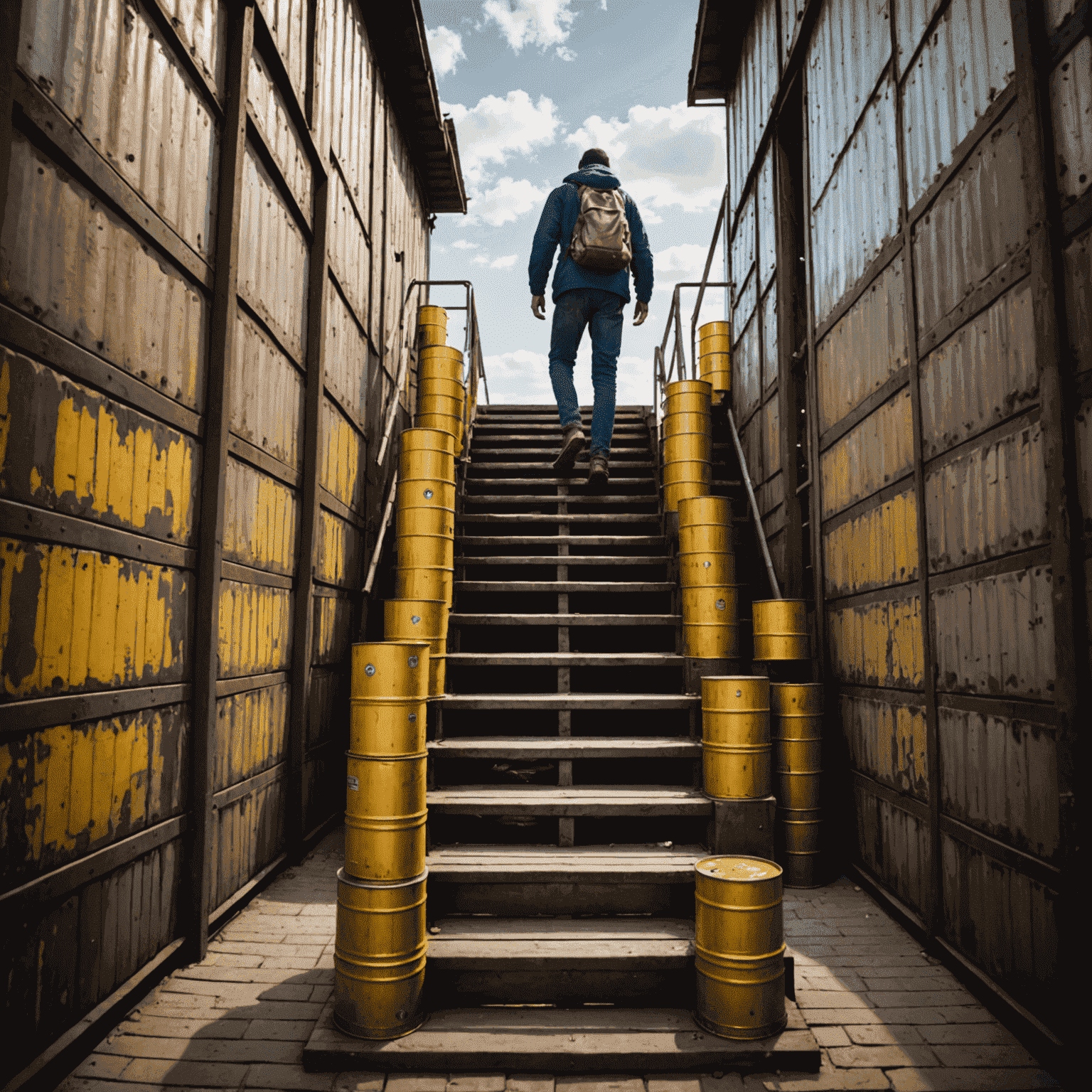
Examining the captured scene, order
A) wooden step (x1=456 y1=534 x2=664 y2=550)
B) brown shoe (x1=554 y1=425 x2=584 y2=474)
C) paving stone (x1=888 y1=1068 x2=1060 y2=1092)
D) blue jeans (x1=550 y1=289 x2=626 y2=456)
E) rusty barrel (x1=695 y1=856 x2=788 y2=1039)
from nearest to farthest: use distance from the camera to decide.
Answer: paving stone (x1=888 y1=1068 x2=1060 y2=1092), rusty barrel (x1=695 y1=856 x2=788 y2=1039), wooden step (x1=456 y1=534 x2=664 y2=550), blue jeans (x1=550 y1=289 x2=626 y2=456), brown shoe (x1=554 y1=425 x2=584 y2=474)

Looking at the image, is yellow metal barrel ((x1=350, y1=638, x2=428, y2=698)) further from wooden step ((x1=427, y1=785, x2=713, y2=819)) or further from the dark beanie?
the dark beanie

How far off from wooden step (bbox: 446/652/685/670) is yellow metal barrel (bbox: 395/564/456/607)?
406mm

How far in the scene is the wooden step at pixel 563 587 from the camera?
16.5ft

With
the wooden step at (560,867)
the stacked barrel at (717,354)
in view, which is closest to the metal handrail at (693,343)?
the stacked barrel at (717,354)

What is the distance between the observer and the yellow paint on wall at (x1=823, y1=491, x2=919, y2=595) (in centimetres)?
366

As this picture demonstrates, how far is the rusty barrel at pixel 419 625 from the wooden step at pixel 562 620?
1.11ft

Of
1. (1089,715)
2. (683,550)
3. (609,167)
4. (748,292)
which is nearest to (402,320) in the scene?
(609,167)

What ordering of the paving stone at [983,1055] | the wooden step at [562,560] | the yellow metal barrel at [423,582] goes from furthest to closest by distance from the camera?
1. the wooden step at [562,560]
2. the yellow metal barrel at [423,582]
3. the paving stone at [983,1055]

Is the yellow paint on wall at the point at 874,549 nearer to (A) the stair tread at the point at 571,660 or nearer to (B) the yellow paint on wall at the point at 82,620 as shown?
(A) the stair tread at the point at 571,660

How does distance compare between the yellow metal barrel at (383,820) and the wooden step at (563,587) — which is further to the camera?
the wooden step at (563,587)

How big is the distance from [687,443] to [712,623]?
1.77 m

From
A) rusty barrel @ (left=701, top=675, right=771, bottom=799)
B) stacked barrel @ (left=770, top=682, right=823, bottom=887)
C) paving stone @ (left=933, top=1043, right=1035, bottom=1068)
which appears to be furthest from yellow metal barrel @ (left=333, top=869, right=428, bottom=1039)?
stacked barrel @ (left=770, top=682, right=823, bottom=887)

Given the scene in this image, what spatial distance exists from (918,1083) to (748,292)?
639cm

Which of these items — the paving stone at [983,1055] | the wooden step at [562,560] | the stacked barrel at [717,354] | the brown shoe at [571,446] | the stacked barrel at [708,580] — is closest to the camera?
the paving stone at [983,1055]
